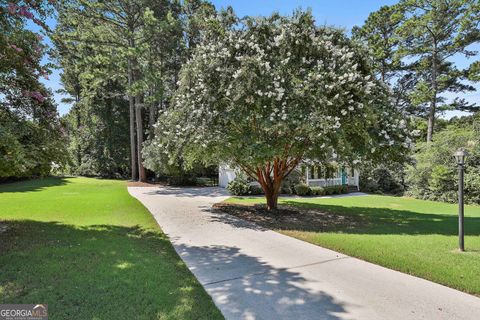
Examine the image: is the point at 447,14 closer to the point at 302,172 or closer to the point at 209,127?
the point at 302,172

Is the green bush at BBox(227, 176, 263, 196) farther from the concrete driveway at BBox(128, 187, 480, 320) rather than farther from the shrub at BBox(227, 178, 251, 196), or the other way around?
the concrete driveway at BBox(128, 187, 480, 320)

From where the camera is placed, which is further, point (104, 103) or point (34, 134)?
point (104, 103)

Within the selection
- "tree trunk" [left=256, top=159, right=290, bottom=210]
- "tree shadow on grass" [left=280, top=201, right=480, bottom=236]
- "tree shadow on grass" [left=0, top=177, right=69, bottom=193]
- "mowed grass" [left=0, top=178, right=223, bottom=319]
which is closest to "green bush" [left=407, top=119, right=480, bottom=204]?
"tree shadow on grass" [left=280, top=201, right=480, bottom=236]

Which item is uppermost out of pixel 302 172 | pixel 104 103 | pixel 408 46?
pixel 408 46

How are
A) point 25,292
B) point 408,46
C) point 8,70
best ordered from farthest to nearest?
point 408,46 → point 8,70 → point 25,292

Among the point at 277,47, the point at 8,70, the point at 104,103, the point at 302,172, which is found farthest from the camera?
the point at 104,103

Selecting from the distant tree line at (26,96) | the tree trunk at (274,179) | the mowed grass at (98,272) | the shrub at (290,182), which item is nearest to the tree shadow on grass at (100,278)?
the mowed grass at (98,272)

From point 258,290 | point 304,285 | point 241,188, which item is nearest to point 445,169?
point 241,188

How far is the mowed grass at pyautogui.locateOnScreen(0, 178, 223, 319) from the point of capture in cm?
358

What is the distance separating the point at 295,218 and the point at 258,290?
18.9 feet

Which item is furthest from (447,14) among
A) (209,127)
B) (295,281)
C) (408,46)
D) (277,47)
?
(295,281)

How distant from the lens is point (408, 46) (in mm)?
24359

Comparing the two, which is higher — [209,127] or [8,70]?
[8,70]

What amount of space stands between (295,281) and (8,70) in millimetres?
6959
